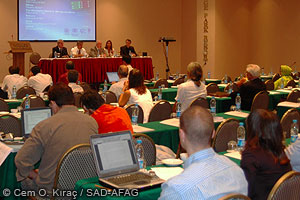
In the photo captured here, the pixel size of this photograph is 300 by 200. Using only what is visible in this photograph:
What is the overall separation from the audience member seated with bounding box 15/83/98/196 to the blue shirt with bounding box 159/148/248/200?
4.64 feet

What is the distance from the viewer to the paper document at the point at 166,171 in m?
3.02

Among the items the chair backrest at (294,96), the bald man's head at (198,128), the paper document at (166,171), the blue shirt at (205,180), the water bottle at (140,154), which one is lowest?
the paper document at (166,171)

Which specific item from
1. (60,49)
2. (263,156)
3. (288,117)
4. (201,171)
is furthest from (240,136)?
(60,49)

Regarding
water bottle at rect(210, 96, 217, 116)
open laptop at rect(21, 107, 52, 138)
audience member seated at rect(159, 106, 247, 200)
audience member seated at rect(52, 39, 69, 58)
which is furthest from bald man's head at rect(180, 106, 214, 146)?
audience member seated at rect(52, 39, 69, 58)

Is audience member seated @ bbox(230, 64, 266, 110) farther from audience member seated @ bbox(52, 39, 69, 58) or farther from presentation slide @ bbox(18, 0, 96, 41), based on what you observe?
presentation slide @ bbox(18, 0, 96, 41)

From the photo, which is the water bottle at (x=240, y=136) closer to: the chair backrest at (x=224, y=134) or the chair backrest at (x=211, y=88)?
the chair backrest at (x=224, y=134)

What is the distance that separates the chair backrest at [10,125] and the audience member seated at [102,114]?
3.37ft

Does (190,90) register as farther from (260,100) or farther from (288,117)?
(288,117)

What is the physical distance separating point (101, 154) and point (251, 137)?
93 cm

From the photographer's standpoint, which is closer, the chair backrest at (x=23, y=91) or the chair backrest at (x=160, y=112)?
the chair backrest at (x=160, y=112)

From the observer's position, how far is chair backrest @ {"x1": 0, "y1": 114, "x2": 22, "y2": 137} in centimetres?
465

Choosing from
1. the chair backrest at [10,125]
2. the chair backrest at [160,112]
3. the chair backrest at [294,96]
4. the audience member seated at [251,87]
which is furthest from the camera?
the chair backrest at [294,96]

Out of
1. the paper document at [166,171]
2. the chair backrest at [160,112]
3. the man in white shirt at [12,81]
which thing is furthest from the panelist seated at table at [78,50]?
the paper document at [166,171]

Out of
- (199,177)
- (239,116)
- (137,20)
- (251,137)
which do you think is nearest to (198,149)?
(199,177)
